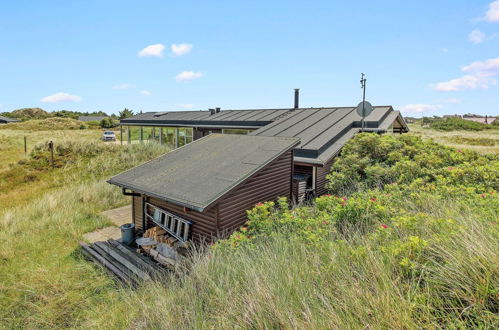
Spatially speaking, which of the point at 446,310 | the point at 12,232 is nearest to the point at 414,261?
the point at 446,310

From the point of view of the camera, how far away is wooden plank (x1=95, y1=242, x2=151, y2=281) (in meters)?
5.72

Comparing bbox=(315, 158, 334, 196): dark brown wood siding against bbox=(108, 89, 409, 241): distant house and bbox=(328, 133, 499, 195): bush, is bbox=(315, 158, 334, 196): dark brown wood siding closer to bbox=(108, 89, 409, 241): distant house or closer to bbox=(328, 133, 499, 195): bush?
bbox=(108, 89, 409, 241): distant house

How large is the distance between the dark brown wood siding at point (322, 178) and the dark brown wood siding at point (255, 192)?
2.12 metres

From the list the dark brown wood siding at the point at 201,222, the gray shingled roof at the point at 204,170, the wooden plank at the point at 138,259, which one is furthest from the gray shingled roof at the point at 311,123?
the wooden plank at the point at 138,259

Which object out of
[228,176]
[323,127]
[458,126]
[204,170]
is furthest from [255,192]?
[458,126]

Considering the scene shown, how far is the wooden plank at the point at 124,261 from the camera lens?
572 centimetres

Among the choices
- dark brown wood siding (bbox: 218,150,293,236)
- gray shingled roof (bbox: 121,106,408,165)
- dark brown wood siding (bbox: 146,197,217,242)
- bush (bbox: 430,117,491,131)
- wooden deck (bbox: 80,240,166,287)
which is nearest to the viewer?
wooden deck (bbox: 80,240,166,287)

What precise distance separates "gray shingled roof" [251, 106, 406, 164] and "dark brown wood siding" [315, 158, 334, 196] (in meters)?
0.50

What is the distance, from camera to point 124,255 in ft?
22.7

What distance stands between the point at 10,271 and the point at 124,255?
8.52ft

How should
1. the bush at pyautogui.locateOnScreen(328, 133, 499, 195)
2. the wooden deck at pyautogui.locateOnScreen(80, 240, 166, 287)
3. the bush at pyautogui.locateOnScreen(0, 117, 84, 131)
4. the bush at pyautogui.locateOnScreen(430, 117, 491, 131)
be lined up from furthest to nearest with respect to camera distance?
the bush at pyautogui.locateOnScreen(430, 117, 491, 131), the bush at pyautogui.locateOnScreen(0, 117, 84, 131), the bush at pyautogui.locateOnScreen(328, 133, 499, 195), the wooden deck at pyautogui.locateOnScreen(80, 240, 166, 287)

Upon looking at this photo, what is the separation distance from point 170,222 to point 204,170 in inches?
64.7

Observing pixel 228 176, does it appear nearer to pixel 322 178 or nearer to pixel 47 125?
pixel 322 178

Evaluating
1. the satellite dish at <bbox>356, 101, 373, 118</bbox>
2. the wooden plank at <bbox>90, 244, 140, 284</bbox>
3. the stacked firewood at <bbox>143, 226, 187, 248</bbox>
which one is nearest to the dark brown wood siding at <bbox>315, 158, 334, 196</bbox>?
the satellite dish at <bbox>356, 101, 373, 118</bbox>
